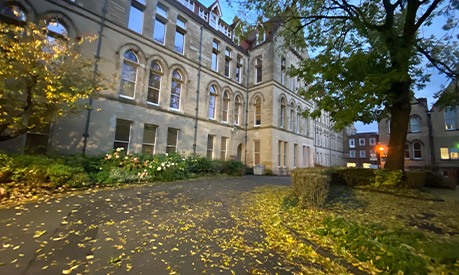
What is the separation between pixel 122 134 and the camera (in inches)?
439

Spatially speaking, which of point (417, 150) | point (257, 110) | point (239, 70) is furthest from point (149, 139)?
point (417, 150)

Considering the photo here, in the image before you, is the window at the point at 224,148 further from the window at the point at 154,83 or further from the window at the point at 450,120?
the window at the point at 450,120

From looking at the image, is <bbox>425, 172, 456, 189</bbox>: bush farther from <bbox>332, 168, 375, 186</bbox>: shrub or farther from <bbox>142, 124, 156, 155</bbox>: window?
<bbox>142, 124, 156, 155</bbox>: window

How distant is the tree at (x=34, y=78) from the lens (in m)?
5.30

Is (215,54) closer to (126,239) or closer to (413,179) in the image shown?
(413,179)

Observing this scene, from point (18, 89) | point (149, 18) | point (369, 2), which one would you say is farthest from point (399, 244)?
point (149, 18)

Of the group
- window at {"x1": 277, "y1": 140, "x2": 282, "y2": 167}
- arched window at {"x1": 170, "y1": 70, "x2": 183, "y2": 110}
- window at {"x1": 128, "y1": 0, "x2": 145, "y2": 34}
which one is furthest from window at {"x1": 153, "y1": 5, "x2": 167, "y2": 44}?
window at {"x1": 277, "y1": 140, "x2": 282, "y2": 167}

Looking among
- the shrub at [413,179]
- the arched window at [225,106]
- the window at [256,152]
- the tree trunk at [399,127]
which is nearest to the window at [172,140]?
the arched window at [225,106]

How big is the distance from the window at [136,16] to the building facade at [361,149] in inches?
2001

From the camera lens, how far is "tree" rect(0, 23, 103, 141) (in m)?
5.30

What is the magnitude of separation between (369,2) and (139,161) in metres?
13.1

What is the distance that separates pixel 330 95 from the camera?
321 inches

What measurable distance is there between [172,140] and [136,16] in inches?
355

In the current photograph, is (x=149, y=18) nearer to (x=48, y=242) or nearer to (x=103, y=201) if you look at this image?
(x=103, y=201)
